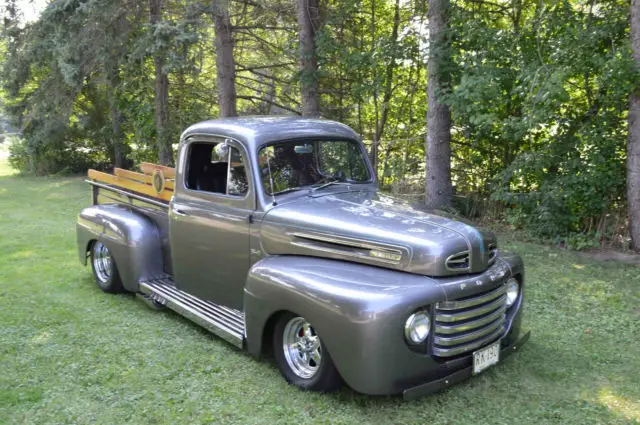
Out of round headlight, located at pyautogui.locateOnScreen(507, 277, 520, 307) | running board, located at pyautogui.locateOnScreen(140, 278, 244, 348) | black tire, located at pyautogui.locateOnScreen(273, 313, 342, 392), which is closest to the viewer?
black tire, located at pyautogui.locateOnScreen(273, 313, 342, 392)

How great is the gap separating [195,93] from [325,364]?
14.1 metres

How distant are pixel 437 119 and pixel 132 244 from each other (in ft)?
19.9

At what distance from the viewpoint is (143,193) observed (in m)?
6.21

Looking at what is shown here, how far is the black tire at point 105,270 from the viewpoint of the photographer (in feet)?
20.4

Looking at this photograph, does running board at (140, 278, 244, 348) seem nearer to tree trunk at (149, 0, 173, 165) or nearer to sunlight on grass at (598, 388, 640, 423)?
sunlight on grass at (598, 388, 640, 423)

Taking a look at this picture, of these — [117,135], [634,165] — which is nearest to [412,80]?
[634,165]

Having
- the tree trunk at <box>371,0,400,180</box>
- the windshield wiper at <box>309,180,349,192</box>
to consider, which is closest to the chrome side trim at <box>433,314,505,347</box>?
the windshield wiper at <box>309,180,349,192</box>

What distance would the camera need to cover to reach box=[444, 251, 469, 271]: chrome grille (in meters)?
3.70

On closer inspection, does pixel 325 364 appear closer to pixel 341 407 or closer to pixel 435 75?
pixel 341 407

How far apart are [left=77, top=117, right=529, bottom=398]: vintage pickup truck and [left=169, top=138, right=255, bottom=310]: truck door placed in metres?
0.01

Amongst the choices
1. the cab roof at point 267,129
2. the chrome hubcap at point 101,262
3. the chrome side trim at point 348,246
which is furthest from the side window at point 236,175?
the chrome hubcap at point 101,262

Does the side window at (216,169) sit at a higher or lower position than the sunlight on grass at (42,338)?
higher

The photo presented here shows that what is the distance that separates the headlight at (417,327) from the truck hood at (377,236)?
303 mm

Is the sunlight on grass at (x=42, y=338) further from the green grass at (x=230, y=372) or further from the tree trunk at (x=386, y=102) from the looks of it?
the tree trunk at (x=386, y=102)
